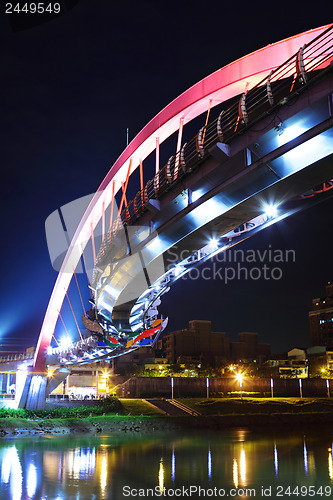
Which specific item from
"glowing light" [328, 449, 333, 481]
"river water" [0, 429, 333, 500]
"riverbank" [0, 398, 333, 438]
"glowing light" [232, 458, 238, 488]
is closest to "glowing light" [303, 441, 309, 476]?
"river water" [0, 429, 333, 500]

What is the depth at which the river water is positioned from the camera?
13477 millimetres

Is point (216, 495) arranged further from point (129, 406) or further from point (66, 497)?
point (129, 406)

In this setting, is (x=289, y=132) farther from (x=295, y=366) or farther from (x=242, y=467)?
(x=295, y=366)

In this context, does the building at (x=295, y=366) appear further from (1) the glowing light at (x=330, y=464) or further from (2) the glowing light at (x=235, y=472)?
(2) the glowing light at (x=235, y=472)

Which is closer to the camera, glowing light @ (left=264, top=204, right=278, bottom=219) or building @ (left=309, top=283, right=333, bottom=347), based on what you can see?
glowing light @ (left=264, top=204, right=278, bottom=219)

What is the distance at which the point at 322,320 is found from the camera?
113 metres

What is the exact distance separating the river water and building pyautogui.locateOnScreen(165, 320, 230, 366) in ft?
275

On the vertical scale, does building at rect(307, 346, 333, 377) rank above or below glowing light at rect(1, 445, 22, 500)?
above

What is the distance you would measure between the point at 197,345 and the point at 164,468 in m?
103

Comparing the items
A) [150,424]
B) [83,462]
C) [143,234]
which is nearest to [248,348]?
[150,424]

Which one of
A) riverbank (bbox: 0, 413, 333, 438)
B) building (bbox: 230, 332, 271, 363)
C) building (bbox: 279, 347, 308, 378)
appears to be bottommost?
riverbank (bbox: 0, 413, 333, 438)

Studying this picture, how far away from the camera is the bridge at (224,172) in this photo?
36.4 feet

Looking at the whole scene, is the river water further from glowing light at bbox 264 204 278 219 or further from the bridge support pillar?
the bridge support pillar

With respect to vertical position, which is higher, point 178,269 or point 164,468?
point 178,269
